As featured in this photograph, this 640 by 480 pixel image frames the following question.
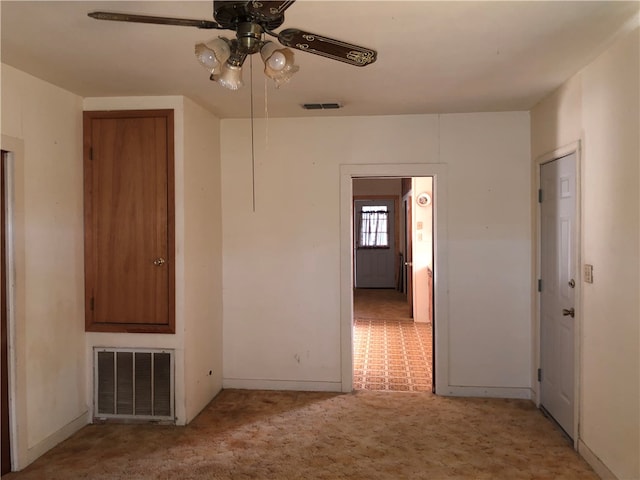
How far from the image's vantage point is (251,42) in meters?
1.62

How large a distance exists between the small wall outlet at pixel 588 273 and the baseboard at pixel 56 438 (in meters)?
A: 3.47

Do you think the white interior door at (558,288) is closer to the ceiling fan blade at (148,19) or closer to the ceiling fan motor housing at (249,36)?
the ceiling fan motor housing at (249,36)

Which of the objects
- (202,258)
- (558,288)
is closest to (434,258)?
(558,288)

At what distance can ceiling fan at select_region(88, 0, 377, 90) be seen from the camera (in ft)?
4.97

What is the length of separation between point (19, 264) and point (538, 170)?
365cm

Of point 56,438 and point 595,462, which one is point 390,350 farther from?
point 56,438

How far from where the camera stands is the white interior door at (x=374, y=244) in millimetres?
10516

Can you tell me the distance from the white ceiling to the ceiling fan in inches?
15.3

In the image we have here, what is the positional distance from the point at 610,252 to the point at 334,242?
2111 mm

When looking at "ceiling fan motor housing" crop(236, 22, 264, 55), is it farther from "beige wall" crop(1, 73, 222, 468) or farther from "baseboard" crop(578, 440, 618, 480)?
"baseboard" crop(578, 440, 618, 480)

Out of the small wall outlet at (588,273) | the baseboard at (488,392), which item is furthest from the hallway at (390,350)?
the small wall outlet at (588,273)

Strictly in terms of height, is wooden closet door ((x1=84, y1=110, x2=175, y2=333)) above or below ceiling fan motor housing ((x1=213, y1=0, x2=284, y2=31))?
below

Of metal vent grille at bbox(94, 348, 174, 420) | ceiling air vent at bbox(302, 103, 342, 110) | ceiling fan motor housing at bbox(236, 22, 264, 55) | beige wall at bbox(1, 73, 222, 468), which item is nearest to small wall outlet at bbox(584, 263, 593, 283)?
ceiling air vent at bbox(302, 103, 342, 110)

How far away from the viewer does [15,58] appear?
258cm
